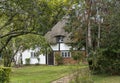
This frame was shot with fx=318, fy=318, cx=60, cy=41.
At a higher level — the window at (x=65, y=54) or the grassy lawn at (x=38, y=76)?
the window at (x=65, y=54)

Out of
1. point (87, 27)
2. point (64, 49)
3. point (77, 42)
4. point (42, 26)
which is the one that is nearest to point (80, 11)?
point (87, 27)

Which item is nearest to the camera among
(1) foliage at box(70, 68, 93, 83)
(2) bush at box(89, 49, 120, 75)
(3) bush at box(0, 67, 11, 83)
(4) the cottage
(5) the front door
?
(1) foliage at box(70, 68, 93, 83)

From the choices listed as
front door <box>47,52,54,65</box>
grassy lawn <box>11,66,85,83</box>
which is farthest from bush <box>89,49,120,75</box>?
front door <box>47,52,54,65</box>

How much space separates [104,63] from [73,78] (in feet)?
45.8

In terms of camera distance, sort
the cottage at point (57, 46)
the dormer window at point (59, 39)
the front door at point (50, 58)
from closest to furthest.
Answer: the cottage at point (57, 46) < the dormer window at point (59, 39) < the front door at point (50, 58)

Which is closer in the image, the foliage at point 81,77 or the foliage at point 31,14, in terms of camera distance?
the foliage at point 81,77

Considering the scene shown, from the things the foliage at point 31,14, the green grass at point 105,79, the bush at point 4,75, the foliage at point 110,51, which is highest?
the foliage at point 31,14

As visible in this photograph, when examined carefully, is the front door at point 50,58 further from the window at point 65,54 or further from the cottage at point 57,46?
the window at point 65,54

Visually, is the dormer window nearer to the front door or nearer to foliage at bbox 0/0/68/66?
the front door

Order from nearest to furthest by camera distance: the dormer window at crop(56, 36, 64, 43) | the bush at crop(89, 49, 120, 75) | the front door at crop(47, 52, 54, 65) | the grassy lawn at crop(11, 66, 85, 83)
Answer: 1. the grassy lawn at crop(11, 66, 85, 83)
2. the bush at crop(89, 49, 120, 75)
3. the dormer window at crop(56, 36, 64, 43)
4. the front door at crop(47, 52, 54, 65)

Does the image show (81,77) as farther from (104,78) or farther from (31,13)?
A: (104,78)

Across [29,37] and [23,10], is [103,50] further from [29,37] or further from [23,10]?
[29,37]

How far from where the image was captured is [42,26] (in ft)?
79.2

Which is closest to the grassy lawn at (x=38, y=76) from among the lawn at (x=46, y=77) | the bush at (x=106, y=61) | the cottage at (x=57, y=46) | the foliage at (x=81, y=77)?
the lawn at (x=46, y=77)
